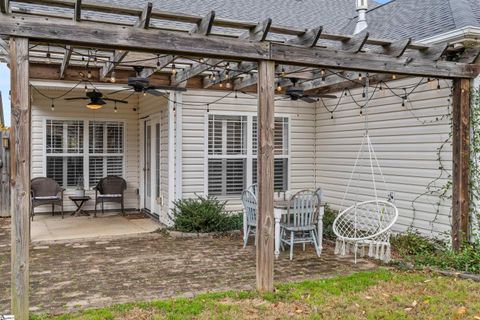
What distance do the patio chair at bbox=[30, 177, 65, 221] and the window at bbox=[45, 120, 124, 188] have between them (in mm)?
488

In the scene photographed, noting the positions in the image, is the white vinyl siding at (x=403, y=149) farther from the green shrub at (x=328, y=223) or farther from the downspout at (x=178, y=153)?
the downspout at (x=178, y=153)

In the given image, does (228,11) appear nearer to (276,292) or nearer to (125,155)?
(125,155)

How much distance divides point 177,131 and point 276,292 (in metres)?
4.28

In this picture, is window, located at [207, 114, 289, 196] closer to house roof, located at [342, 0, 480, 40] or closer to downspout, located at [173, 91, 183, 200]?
downspout, located at [173, 91, 183, 200]

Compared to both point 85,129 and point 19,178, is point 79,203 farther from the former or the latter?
point 19,178

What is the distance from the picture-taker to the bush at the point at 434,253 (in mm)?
5098

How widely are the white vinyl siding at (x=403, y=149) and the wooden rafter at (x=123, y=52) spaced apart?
13.9 feet

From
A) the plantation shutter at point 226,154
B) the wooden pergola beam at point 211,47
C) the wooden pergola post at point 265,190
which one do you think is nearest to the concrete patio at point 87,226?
the plantation shutter at point 226,154

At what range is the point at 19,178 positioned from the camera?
11.5ft

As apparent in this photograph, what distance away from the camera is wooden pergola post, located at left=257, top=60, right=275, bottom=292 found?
4.29 metres

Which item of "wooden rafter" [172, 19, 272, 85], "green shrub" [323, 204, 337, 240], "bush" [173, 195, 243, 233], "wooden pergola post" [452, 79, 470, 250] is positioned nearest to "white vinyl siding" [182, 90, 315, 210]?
"bush" [173, 195, 243, 233]

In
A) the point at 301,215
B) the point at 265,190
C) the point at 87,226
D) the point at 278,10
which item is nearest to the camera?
the point at 265,190

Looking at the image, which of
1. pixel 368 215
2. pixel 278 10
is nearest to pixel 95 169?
pixel 278 10

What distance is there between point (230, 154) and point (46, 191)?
153 inches
